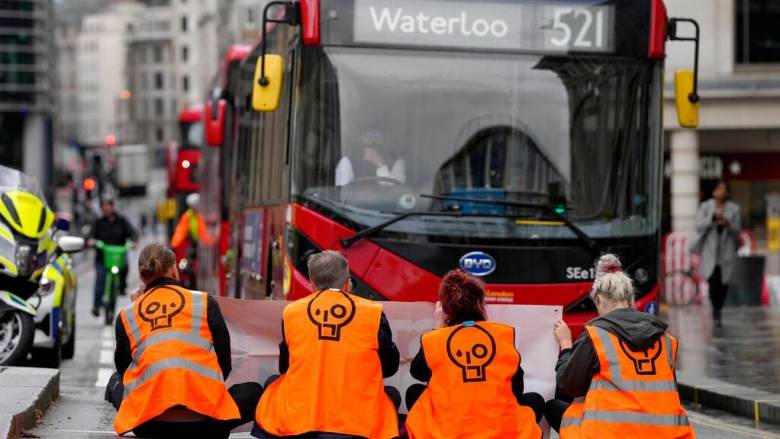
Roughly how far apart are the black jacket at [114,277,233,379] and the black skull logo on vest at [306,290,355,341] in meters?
0.58

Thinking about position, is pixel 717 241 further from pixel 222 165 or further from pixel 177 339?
pixel 177 339

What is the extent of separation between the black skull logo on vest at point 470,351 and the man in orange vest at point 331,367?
0.35m

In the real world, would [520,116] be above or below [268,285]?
above

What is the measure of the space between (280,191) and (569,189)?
222 cm

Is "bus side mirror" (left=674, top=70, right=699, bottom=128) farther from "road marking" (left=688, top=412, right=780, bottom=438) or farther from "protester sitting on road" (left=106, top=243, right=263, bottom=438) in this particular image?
"protester sitting on road" (left=106, top=243, right=263, bottom=438)

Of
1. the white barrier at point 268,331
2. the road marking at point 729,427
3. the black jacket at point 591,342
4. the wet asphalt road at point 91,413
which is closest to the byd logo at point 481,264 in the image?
the wet asphalt road at point 91,413

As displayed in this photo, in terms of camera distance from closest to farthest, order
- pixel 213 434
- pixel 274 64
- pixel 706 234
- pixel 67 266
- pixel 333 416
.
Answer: pixel 333 416 → pixel 213 434 → pixel 274 64 → pixel 67 266 → pixel 706 234

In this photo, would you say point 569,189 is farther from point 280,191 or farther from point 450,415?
point 450,415

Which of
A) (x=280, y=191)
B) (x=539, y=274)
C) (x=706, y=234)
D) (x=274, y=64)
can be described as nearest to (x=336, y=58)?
(x=274, y=64)

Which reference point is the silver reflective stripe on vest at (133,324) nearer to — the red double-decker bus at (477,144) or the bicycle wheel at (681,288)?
the red double-decker bus at (477,144)

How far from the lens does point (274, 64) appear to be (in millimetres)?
11469

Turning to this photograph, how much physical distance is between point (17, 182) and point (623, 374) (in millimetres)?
8281

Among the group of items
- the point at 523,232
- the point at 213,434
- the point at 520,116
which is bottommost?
the point at 213,434

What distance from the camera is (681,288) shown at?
85.0 feet
